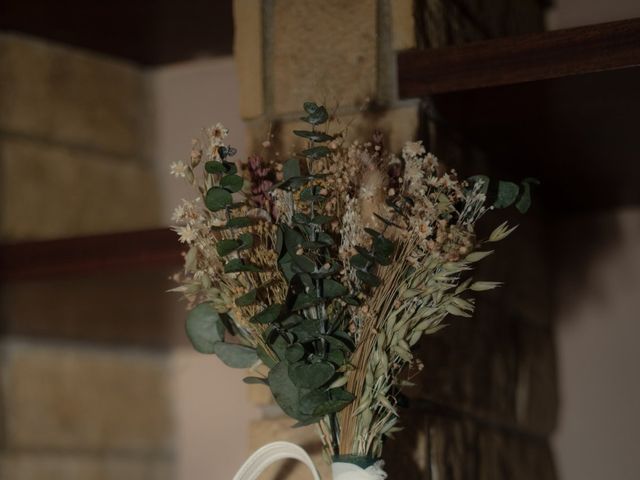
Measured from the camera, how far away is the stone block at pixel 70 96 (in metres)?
2.57

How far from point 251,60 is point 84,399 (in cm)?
105

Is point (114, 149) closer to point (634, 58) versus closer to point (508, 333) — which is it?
point (508, 333)

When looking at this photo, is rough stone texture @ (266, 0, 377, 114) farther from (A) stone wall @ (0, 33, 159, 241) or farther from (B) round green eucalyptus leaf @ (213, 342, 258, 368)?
(A) stone wall @ (0, 33, 159, 241)

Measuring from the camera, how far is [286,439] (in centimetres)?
177

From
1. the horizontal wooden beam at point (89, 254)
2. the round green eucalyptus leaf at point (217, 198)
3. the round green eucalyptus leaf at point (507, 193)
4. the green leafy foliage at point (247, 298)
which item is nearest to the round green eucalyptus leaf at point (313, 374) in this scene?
the green leafy foliage at point (247, 298)

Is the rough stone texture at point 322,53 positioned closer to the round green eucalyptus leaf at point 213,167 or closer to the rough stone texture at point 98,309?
the round green eucalyptus leaf at point 213,167

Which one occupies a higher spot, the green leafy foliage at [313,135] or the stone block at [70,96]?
the stone block at [70,96]

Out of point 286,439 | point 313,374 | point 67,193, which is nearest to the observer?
point 313,374

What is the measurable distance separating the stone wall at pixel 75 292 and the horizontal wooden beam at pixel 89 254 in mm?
136

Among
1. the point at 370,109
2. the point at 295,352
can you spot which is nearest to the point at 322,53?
the point at 370,109

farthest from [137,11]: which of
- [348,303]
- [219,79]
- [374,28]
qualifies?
[348,303]

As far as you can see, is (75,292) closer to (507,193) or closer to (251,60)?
(251,60)

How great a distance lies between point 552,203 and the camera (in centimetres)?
→ 253

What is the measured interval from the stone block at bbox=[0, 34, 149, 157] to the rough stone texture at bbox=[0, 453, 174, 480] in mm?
695
